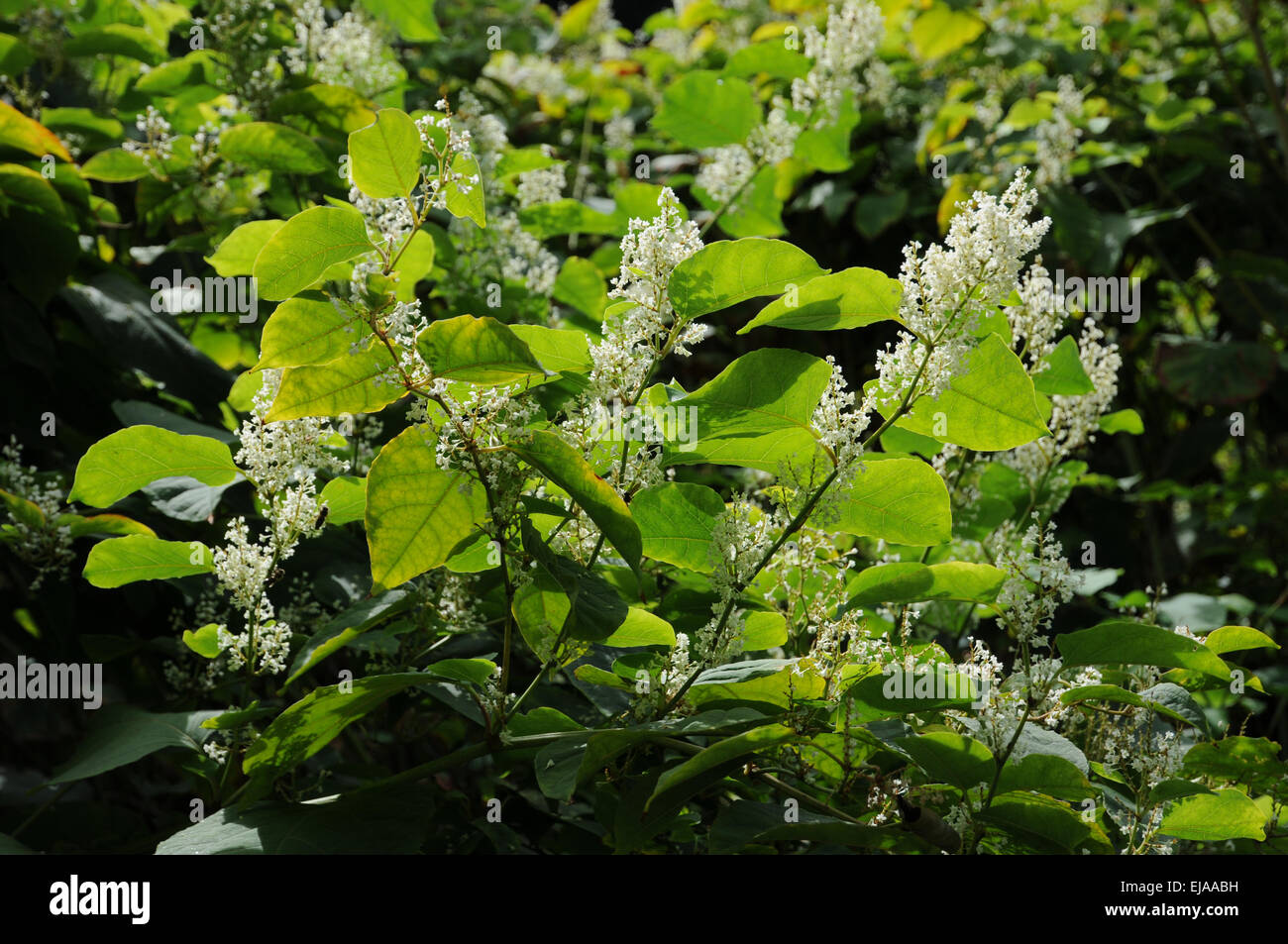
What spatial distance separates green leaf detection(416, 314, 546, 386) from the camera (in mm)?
952

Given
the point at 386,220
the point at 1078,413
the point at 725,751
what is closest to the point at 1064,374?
the point at 1078,413

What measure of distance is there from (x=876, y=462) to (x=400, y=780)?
66 cm

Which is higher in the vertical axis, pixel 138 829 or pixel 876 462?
pixel 876 462

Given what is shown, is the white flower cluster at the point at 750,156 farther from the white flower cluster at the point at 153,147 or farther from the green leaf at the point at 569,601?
the green leaf at the point at 569,601

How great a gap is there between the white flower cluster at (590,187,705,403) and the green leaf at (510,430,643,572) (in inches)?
5.9

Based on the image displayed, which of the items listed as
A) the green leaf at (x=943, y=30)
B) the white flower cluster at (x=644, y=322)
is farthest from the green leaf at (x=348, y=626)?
the green leaf at (x=943, y=30)

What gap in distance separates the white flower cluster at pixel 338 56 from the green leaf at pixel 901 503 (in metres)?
1.44

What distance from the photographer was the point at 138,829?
1.79m

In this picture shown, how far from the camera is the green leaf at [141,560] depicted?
1.27 m

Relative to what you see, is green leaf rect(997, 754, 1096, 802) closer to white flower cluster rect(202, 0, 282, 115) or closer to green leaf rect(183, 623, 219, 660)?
green leaf rect(183, 623, 219, 660)

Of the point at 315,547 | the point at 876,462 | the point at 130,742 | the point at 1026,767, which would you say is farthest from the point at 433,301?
the point at 1026,767
